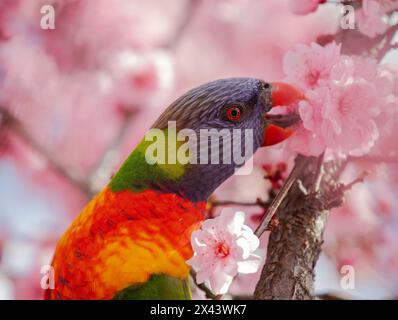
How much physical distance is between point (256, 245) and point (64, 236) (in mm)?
489

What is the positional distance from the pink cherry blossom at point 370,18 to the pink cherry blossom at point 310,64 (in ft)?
0.44

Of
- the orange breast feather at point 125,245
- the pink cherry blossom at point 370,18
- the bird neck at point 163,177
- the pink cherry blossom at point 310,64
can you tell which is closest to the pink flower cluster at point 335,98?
the pink cherry blossom at point 310,64

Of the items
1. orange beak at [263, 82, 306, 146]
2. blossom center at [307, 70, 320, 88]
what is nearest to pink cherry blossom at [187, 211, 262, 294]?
orange beak at [263, 82, 306, 146]

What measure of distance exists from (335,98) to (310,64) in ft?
0.38

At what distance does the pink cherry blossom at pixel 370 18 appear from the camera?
1.26 m

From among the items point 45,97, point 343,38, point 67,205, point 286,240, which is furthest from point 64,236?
point 343,38

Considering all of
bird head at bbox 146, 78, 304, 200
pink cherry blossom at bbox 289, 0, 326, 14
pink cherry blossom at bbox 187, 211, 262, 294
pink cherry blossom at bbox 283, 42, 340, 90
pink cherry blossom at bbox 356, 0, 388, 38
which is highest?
pink cherry blossom at bbox 289, 0, 326, 14

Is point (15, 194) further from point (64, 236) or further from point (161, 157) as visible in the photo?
point (161, 157)

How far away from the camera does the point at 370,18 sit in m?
1.27

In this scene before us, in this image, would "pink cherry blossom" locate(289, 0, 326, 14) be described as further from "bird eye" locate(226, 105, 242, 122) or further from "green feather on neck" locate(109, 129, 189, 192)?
"green feather on neck" locate(109, 129, 189, 192)

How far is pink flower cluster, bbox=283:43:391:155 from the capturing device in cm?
114

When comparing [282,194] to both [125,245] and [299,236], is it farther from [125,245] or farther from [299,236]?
[125,245]

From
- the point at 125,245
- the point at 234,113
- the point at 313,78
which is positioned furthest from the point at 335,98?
the point at 125,245

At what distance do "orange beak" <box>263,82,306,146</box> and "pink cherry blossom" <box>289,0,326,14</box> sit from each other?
0.28 meters
